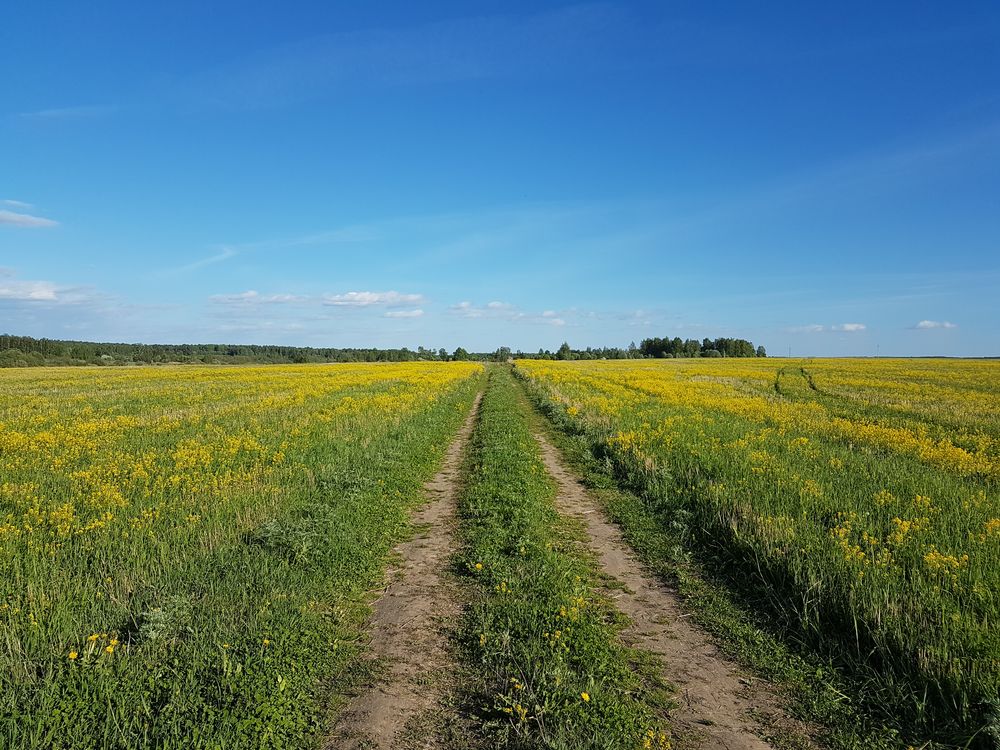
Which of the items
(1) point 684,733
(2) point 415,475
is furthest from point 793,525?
(2) point 415,475

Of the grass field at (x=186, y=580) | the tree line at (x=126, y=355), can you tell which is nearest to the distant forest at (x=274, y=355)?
the tree line at (x=126, y=355)

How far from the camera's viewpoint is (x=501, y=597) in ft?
19.6

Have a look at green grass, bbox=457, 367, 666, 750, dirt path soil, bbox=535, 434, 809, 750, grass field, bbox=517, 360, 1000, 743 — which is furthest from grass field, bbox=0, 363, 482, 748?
grass field, bbox=517, 360, 1000, 743

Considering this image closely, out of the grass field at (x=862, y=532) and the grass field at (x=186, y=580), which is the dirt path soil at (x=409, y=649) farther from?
the grass field at (x=862, y=532)

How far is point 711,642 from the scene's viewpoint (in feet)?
17.4

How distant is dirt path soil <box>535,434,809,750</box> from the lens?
3996mm

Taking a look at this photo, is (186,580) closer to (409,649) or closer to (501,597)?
(409,649)

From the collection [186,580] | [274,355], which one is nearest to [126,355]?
[274,355]

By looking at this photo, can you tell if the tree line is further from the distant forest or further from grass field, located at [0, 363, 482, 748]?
grass field, located at [0, 363, 482, 748]

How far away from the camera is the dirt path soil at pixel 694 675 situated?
3996 millimetres

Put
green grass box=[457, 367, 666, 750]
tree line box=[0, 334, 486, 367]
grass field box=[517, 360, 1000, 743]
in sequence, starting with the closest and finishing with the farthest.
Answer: green grass box=[457, 367, 666, 750] → grass field box=[517, 360, 1000, 743] → tree line box=[0, 334, 486, 367]

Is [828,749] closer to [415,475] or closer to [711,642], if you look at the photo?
[711,642]

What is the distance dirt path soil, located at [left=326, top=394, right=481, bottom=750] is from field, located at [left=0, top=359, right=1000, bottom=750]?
33mm

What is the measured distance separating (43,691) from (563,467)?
1071cm
